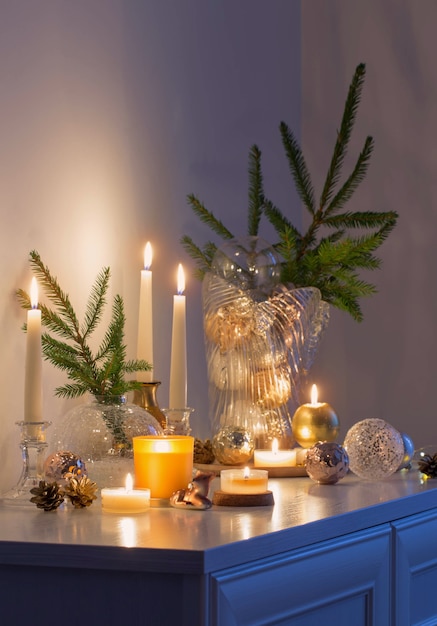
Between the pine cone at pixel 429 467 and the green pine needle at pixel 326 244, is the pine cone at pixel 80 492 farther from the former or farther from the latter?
the green pine needle at pixel 326 244

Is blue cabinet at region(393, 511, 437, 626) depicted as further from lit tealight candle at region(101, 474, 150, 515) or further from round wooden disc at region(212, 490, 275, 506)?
lit tealight candle at region(101, 474, 150, 515)

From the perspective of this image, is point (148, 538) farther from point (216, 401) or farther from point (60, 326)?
point (216, 401)

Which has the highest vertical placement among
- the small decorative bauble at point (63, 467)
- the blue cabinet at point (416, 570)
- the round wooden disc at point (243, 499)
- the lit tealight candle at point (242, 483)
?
the small decorative bauble at point (63, 467)

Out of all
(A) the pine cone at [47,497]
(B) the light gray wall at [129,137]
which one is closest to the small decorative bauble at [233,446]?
(B) the light gray wall at [129,137]

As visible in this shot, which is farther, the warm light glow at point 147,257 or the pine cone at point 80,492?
the warm light glow at point 147,257

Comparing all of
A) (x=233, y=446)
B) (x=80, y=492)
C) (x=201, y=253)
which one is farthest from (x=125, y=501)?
(x=201, y=253)

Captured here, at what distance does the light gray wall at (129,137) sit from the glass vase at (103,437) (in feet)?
0.38

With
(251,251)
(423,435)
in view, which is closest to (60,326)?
(251,251)

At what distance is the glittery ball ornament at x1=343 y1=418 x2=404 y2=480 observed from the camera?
1212 millimetres

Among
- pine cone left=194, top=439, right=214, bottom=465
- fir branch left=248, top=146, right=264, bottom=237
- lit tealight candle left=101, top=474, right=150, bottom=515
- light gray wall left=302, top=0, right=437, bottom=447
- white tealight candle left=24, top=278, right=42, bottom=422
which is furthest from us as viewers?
light gray wall left=302, top=0, right=437, bottom=447

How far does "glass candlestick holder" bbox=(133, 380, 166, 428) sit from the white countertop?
0.21 metres

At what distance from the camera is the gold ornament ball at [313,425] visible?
1.34m

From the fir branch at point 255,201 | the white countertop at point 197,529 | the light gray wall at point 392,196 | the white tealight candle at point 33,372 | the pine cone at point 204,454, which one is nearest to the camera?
the white countertop at point 197,529

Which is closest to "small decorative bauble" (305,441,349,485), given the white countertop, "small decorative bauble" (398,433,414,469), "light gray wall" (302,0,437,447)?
the white countertop
